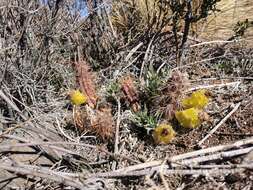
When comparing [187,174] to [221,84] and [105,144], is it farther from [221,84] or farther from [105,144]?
[221,84]

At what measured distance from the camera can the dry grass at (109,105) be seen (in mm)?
3029

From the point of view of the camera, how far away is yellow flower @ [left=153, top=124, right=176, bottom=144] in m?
3.33

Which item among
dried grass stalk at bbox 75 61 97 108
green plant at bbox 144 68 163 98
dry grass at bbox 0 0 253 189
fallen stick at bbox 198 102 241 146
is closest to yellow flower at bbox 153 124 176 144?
dry grass at bbox 0 0 253 189

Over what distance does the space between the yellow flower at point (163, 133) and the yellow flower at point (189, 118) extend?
0.10 meters

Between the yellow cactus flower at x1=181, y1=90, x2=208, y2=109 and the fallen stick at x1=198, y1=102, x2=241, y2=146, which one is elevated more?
the yellow cactus flower at x1=181, y1=90, x2=208, y2=109

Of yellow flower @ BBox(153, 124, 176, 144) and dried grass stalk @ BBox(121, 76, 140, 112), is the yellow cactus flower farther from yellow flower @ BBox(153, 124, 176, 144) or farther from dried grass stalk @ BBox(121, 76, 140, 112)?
dried grass stalk @ BBox(121, 76, 140, 112)

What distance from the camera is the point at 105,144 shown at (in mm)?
3457

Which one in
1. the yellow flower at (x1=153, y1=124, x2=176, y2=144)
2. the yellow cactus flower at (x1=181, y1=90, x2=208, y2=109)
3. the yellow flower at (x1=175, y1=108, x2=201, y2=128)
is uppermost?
the yellow cactus flower at (x1=181, y1=90, x2=208, y2=109)

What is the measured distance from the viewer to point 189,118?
3389 millimetres

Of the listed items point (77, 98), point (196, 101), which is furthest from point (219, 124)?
point (77, 98)

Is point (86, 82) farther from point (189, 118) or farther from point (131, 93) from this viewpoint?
point (189, 118)

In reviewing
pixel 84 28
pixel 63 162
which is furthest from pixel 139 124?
pixel 84 28

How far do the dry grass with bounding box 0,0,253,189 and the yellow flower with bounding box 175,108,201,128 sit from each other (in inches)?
2.5

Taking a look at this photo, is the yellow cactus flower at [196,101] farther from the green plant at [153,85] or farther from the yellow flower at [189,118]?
the green plant at [153,85]
